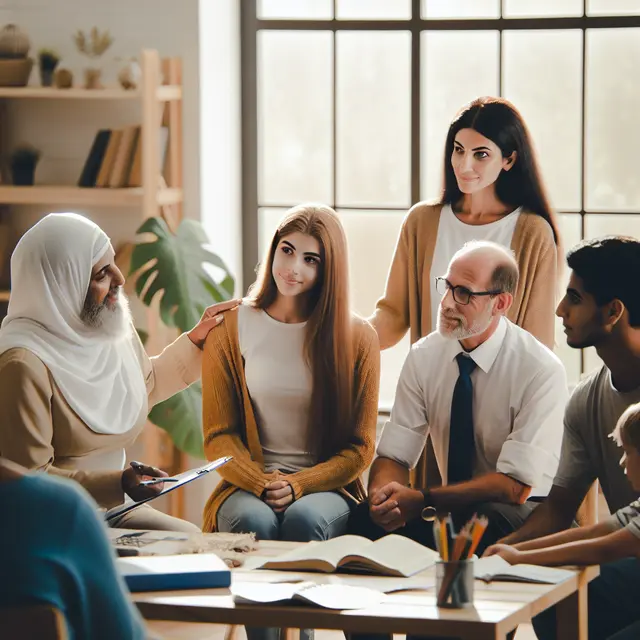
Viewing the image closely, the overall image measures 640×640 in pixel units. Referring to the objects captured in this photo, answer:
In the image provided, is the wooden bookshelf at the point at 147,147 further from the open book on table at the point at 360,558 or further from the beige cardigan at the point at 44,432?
the open book on table at the point at 360,558

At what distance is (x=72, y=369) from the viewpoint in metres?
3.05

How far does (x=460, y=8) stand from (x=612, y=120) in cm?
70

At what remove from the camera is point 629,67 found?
15.0 feet

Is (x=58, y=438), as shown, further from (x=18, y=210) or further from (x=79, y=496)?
(x=18, y=210)

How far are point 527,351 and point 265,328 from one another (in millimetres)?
677

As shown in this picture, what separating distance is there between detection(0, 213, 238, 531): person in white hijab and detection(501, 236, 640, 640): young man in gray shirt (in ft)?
2.95

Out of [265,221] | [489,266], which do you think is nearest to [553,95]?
[265,221]

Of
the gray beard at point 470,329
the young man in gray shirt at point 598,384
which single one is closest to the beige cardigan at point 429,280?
the gray beard at point 470,329

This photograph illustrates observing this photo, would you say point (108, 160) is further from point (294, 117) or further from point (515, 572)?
point (515, 572)

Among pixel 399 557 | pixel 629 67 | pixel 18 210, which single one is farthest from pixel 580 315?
pixel 18 210

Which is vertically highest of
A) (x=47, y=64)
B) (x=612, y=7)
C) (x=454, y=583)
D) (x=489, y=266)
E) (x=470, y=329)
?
(x=612, y=7)

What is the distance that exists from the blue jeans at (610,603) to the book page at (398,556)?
38 cm

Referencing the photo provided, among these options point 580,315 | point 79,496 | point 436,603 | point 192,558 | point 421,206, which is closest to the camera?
point 79,496

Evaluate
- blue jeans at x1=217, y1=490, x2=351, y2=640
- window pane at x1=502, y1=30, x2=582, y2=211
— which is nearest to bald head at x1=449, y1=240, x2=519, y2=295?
blue jeans at x1=217, y1=490, x2=351, y2=640
